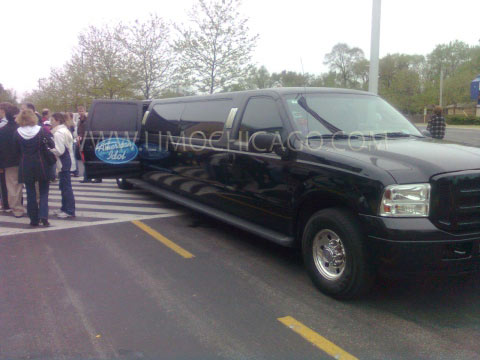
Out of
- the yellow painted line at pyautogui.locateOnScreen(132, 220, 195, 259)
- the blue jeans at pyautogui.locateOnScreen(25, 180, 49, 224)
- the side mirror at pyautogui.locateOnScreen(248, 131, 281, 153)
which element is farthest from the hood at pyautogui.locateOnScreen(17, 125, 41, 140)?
the side mirror at pyautogui.locateOnScreen(248, 131, 281, 153)

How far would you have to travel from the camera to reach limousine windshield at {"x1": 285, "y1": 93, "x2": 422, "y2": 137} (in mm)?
4982

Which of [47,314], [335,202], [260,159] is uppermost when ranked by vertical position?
[260,159]

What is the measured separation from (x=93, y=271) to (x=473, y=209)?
3.81 metres

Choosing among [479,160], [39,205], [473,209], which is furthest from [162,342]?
[39,205]

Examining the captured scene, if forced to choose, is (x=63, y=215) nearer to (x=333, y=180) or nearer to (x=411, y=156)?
(x=333, y=180)

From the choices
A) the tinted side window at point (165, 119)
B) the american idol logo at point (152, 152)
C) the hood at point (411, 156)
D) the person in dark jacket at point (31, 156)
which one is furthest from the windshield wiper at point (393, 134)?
the person in dark jacket at point (31, 156)

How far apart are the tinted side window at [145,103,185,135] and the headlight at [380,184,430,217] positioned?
178 inches

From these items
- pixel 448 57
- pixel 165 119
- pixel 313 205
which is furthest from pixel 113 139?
pixel 448 57

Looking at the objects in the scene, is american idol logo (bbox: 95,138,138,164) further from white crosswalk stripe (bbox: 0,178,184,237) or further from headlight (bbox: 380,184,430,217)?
headlight (bbox: 380,184,430,217)

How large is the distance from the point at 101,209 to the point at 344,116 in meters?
5.05

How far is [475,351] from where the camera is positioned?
337cm

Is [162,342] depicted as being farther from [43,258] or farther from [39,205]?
[39,205]

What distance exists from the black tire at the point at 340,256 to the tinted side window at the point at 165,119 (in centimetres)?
380

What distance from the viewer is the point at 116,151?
881cm
